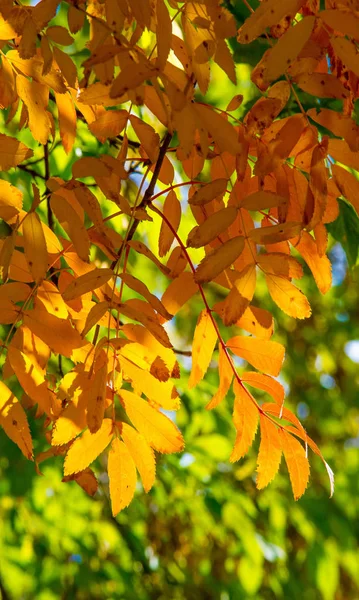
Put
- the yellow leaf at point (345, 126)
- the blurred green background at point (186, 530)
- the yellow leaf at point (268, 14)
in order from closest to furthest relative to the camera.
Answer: the yellow leaf at point (268, 14), the yellow leaf at point (345, 126), the blurred green background at point (186, 530)

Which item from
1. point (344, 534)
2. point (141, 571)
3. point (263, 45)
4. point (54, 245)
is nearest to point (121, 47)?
point (54, 245)

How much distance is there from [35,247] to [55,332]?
90 mm

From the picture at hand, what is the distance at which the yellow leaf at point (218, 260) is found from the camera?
77 cm

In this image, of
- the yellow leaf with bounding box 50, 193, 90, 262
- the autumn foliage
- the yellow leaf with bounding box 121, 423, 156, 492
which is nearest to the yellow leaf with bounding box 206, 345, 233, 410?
the autumn foliage

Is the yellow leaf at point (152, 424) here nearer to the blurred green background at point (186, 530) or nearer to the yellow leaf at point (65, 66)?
the yellow leaf at point (65, 66)

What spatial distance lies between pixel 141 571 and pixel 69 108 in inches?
91.0

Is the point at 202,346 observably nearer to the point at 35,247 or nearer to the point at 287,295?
the point at 287,295

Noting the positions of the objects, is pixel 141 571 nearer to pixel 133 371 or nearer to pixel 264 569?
pixel 264 569

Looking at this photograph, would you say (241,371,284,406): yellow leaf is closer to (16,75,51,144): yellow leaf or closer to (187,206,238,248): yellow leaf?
(187,206,238,248): yellow leaf

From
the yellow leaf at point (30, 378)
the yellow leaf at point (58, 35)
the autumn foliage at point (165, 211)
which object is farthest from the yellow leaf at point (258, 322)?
the yellow leaf at point (58, 35)

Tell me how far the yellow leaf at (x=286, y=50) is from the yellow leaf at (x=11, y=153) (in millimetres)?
266

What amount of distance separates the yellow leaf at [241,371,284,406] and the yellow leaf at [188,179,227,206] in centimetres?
24

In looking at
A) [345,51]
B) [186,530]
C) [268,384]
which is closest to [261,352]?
[268,384]

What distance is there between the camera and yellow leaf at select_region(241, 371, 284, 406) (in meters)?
0.91
